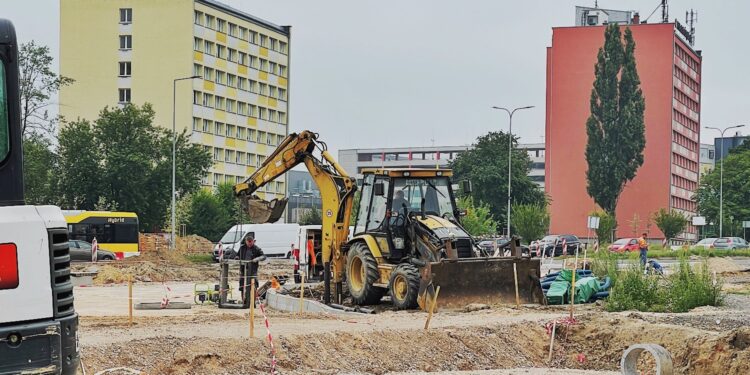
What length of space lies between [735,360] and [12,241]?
995cm

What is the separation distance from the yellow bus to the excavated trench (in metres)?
41.6

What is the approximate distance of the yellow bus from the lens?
2214 inches

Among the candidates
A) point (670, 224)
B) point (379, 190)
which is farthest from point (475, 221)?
point (379, 190)

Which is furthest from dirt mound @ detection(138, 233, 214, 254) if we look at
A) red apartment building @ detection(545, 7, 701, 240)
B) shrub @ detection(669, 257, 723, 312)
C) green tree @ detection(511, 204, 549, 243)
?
red apartment building @ detection(545, 7, 701, 240)

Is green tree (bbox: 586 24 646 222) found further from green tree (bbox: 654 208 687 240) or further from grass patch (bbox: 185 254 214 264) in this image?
grass patch (bbox: 185 254 214 264)

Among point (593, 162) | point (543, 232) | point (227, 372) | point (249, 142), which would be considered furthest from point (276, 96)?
point (227, 372)

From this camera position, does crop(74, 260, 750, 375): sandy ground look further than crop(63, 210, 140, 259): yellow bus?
No

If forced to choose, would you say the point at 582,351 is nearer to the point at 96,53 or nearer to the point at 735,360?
the point at 735,360

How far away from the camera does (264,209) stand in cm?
2488

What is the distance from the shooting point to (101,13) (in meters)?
98.0

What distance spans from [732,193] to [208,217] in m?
52.7

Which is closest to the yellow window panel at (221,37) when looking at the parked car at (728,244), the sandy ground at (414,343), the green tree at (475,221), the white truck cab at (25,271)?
the green tree at (475,221)

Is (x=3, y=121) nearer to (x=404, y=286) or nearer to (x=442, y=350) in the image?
(x=442, y=350)

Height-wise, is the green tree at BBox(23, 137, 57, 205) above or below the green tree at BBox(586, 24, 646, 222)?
below
